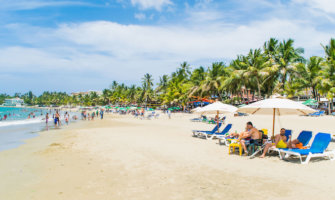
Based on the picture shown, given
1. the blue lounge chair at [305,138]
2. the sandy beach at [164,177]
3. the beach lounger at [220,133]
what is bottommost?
the sandy beach at [164,177]

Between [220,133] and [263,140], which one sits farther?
[220,133]

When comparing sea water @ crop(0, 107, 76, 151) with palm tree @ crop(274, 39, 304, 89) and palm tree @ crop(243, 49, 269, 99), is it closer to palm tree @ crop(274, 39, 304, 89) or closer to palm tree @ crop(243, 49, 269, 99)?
palm tree @ crop(243, 49, 269, 99)

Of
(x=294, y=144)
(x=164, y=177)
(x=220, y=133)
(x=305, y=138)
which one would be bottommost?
(x=164, y=177)

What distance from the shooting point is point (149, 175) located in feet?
20.8

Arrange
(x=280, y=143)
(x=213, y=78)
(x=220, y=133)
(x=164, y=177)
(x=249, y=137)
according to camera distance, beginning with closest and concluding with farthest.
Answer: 1. (x=164, y=177)
2. (x=280, y=143)
3. (x=249, y=137)
4. (x=220, y=133)
5. (x=213, y=78)

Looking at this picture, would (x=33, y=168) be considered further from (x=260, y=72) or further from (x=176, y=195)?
(x=260, y=72)

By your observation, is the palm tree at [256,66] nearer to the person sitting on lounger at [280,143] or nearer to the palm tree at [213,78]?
the palm tree at [213,78]

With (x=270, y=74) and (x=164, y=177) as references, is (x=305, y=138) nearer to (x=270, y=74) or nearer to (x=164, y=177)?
(x=164, y=177)

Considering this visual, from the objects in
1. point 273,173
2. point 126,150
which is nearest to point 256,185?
point 273,173

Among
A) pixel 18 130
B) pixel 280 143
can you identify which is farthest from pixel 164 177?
pixel 18 130

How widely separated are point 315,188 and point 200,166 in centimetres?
293

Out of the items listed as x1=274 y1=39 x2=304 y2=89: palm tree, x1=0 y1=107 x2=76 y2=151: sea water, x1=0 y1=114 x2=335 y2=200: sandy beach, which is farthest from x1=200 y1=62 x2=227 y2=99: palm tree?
x1=0 y1=114 x2=335 y2=200: sandy beach

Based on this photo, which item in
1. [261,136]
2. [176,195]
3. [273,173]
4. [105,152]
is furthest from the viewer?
[105,152]

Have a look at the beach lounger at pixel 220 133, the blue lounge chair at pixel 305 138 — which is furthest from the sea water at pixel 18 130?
the blue lounge chair at pixel 305 138
